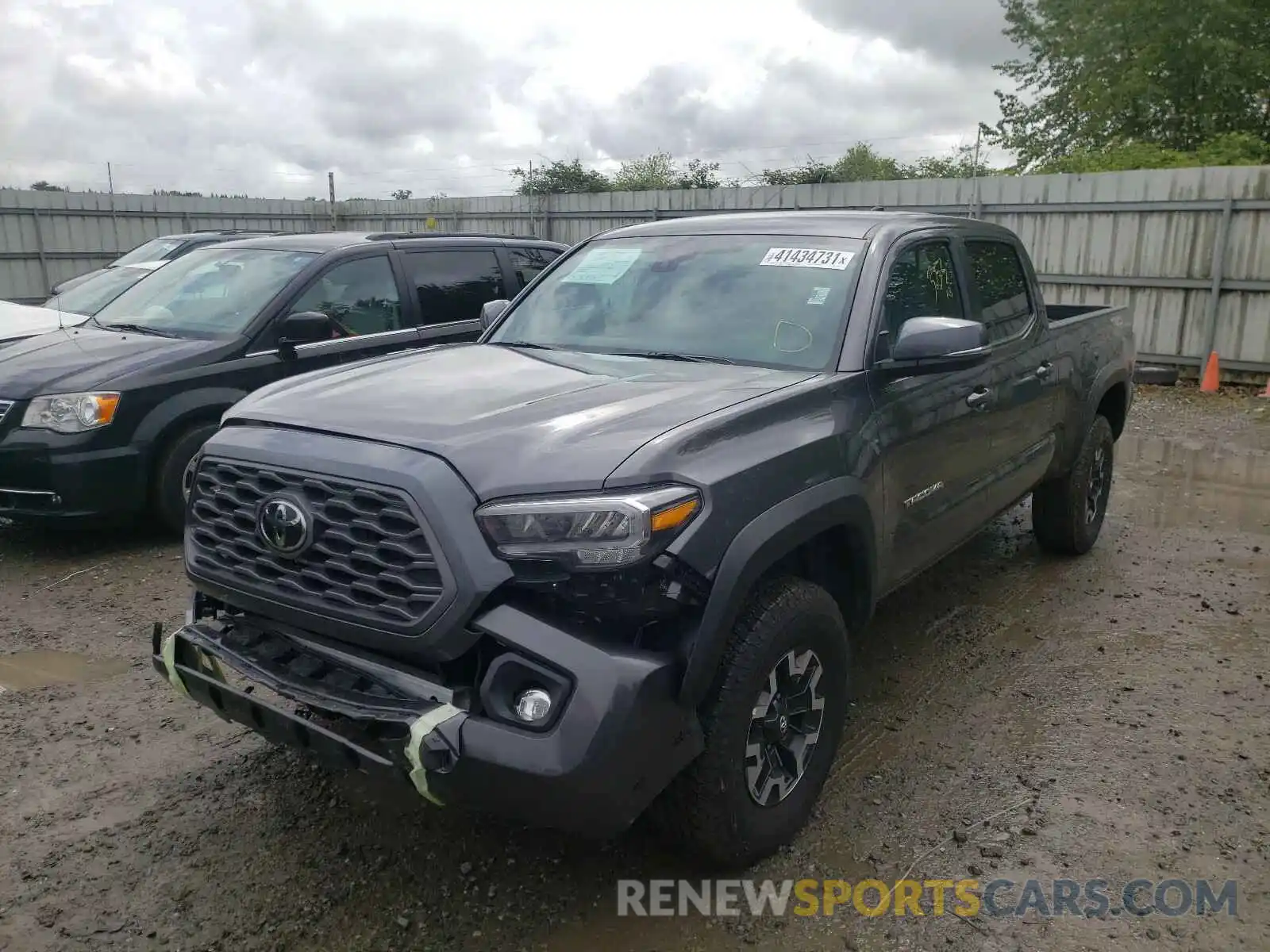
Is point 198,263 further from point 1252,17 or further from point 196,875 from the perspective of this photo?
point 1252,17

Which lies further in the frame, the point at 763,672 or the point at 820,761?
the point at 820,761

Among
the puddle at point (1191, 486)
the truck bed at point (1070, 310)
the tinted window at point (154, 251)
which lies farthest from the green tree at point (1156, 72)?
the tinted window at point (154, 251)

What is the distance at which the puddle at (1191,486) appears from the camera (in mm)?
6746

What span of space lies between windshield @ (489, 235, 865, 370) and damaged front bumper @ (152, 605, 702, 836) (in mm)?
1463

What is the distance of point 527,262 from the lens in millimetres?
7621

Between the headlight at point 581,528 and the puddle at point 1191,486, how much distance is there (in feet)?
17.4

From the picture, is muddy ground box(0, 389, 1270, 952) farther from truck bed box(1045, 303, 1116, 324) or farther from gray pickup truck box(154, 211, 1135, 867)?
truck bed box(1045, 303, 1116, 324)

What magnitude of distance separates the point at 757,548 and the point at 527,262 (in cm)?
543

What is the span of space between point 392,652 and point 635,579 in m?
0.64

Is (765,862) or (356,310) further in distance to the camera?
(356,310)

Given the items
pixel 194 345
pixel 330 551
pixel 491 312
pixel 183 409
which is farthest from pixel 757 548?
pixel 194 345

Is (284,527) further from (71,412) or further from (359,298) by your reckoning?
(359,298)

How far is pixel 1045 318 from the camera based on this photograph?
16.6ft

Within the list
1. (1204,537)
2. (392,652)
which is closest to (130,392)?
(392,652)
